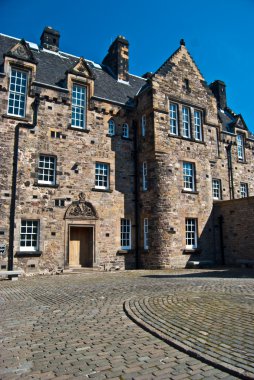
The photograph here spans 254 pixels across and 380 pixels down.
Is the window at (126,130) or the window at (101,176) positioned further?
the window at (126,130)

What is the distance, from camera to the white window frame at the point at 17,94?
58.0 ft

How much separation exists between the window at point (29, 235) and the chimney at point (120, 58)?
44.4ft

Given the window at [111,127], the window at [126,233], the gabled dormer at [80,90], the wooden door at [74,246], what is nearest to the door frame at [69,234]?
the wooden door at [74,246]

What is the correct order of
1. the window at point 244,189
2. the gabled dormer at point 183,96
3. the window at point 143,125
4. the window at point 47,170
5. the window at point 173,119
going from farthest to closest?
the window at point 244,189 < the window at point 173,119 < the window at point 143,125 < the gabled dormer at point 183,96 < the window at point 47,170

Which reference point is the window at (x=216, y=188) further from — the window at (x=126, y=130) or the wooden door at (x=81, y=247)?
the wooden door at (x=81, y=247)

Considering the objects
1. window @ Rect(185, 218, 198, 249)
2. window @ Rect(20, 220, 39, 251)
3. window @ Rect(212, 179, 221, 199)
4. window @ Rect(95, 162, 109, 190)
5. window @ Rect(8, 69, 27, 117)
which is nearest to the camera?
window @ Rect(20, 220, 39, 251)

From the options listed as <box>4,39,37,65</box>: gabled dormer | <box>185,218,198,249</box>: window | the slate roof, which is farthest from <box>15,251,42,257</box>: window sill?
<box>4,39,37,65</box>: gabled dormer

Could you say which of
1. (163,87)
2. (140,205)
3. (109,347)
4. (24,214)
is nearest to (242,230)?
(140,205)

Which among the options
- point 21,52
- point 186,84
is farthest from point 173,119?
point 21,52

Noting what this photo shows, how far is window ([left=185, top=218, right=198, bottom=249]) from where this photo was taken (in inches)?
795

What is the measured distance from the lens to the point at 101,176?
19.8 m

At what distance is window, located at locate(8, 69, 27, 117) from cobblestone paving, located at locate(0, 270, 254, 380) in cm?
1131

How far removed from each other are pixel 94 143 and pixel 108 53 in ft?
33.6

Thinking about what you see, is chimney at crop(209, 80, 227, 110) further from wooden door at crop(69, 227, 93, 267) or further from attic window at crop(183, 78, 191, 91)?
wooden door at crop(69, 227, 93, 267)
